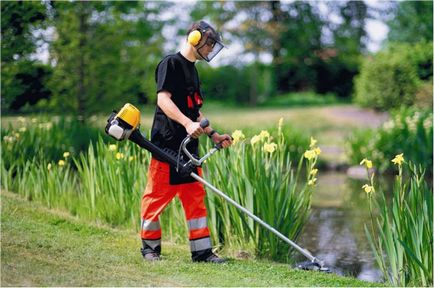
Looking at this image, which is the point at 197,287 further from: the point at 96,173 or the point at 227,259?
the point at 96,173

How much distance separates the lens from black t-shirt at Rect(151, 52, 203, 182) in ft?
15.9

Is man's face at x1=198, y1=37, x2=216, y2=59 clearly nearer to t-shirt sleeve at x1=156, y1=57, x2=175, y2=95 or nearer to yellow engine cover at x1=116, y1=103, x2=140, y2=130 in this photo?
t-shirt sleeve at x1=156, y1=57, x2=175, y2=95

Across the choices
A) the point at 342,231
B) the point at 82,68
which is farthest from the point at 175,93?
the point at 82,68

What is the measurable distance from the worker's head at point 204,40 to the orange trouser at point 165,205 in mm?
766

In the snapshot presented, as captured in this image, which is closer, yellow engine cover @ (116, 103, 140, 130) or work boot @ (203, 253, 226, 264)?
yellow engine cover @ (116, 103, 140, 130)

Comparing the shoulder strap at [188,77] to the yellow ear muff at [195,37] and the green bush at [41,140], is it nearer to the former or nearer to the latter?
the yellow ear muff at [195,37]

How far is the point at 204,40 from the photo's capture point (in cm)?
489

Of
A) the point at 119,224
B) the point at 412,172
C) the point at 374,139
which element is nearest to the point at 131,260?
the point at 119,224

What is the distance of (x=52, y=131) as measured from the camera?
29.5 ft

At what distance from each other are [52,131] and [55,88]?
8.73 feet

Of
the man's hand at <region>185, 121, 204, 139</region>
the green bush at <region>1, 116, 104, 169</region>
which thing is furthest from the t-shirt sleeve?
the green bush at <region>1, 116, 104, 169</region>

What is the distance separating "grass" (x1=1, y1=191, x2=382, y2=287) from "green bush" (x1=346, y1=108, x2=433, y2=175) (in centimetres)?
630

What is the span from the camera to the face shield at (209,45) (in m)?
4.89

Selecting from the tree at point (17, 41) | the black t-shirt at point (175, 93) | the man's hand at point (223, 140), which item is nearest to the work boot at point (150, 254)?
the black t-shirt at point (175, 93)
